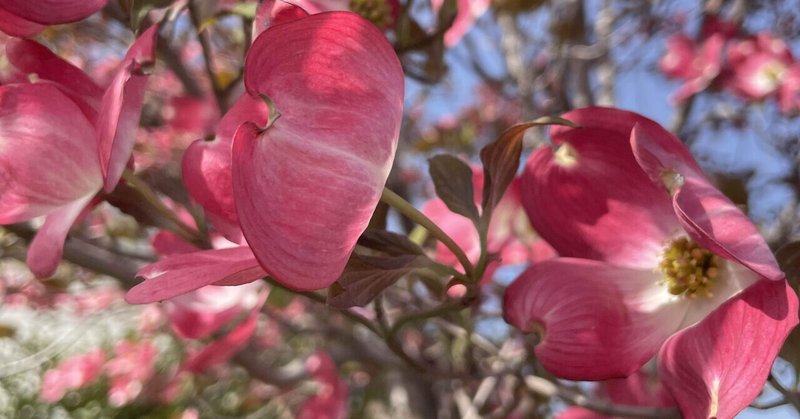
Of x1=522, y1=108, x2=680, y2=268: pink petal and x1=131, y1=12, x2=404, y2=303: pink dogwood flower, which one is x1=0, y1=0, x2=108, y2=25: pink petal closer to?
x1=131, y1=12, x2=404, y2=303: pink dogwood flower

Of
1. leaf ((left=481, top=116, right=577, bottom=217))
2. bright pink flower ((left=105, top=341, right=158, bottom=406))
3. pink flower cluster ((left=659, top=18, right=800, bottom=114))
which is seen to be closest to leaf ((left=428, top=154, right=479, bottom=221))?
leaf ((left=481, top=116, right=577, bottom=217))

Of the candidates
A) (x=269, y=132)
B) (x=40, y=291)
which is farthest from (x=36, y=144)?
(x=40, y=291)

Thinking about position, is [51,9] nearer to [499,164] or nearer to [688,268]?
[499,164]

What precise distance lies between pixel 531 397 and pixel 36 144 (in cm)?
77

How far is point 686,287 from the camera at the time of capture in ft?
1.37

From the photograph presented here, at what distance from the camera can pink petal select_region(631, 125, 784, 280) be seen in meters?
0.33

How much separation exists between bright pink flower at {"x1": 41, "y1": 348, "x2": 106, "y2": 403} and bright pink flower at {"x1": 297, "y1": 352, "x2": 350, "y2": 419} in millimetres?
857

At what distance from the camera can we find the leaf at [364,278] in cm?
34

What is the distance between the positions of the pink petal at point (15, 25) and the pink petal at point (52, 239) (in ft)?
0.28

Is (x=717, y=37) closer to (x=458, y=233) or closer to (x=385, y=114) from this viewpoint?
(x=458, y=233)

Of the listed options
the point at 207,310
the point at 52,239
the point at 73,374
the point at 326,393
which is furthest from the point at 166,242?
the point at 73,374

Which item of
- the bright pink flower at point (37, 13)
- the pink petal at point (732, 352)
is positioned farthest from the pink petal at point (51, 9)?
the pink petal at point (732, 352)

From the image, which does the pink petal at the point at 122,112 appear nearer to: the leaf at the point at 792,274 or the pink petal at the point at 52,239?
the pink petal at the point at 52,239

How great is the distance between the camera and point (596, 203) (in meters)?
0.44
